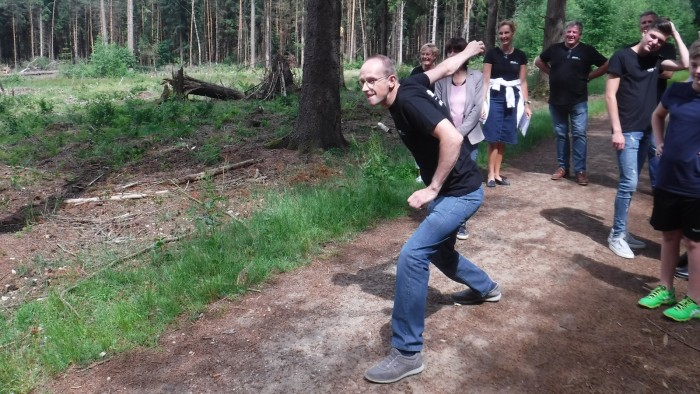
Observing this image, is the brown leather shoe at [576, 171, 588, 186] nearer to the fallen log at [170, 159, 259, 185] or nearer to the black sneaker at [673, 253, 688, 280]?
the black sneaker at [673, 253, 688, 280]

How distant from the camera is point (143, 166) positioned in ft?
32.0

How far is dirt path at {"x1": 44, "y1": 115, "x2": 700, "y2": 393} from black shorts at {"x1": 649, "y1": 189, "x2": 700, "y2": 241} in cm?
68

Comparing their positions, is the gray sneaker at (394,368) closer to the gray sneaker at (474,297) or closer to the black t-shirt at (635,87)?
the gray sneaker at (474,297)

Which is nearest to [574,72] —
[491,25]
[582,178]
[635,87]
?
[582,178]

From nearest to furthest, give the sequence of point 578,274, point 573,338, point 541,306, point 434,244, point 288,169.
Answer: point 434,244 → point 573,338 → point 541,306 → point 578,274 → point 288,169

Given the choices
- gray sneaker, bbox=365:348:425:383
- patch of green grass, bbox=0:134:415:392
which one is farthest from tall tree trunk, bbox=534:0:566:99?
gray sneaker, bbox=365:348:425:383

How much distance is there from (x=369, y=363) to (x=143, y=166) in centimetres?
753

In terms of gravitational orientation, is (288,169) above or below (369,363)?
above

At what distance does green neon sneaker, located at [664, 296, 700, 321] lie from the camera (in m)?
3.91

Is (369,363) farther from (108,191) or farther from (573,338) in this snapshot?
(108,191)

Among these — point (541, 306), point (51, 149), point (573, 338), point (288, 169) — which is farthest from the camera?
point (51, 149)

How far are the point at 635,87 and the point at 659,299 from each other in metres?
2.18

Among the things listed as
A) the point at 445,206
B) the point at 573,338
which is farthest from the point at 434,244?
the point at 573,338

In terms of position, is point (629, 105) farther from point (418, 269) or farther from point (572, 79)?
point (418, 269)
